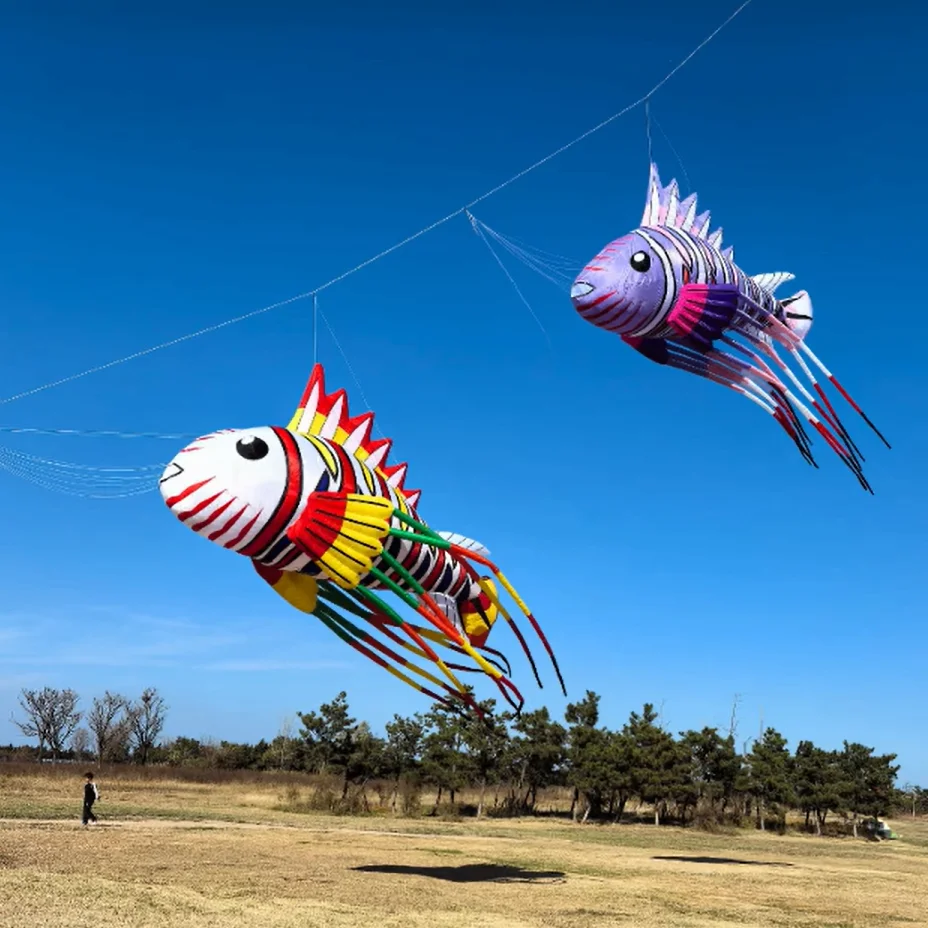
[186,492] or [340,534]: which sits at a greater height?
[186,492]

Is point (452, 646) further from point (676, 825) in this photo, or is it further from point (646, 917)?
point (676, 825)

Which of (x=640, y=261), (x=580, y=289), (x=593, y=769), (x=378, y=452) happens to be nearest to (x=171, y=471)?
(x=378, y=452)

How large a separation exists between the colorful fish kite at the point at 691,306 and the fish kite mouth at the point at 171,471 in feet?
17.6

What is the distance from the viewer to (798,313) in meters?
15.1

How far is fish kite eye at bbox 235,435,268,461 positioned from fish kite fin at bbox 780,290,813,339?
844 centimetres

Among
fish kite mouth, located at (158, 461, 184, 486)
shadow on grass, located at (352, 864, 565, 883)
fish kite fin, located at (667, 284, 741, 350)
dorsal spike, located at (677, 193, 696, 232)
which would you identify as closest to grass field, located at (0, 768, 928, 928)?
shadow on grass, located at (352, 864, 565, 883)

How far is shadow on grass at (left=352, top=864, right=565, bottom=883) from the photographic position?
18500 mm

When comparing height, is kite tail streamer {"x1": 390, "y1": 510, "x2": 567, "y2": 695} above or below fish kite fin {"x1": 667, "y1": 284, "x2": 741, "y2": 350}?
below

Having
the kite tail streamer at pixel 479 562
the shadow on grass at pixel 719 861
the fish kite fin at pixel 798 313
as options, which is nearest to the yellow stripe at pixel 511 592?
the kite tail streamer at pixel 479 562

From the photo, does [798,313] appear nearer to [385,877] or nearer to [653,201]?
[653,201]

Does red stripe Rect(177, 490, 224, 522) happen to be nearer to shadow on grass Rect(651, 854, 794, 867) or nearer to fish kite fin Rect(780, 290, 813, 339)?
fish kite fin Rect(780, 290, 813, 339)

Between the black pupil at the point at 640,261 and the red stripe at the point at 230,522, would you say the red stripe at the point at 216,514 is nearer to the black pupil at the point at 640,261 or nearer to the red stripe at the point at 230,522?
the red stripe at the point at 230,522

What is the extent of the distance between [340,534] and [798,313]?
8.32m

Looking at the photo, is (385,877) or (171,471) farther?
(385,877)
